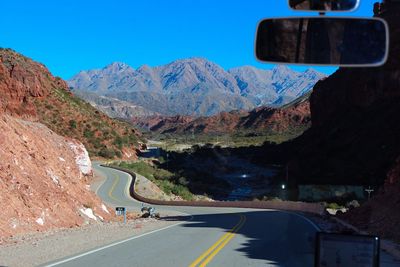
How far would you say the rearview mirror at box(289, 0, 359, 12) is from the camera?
15.0 feet

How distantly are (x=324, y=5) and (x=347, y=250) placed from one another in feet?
9.66

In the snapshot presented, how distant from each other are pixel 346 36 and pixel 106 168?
8010 centimetres

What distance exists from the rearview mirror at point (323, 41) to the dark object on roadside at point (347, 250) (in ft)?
7.14

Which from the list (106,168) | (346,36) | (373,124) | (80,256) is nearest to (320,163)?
(373,124)

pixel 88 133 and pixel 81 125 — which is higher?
pixel 81 125

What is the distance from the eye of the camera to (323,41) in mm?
4934

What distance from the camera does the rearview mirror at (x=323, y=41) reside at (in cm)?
486

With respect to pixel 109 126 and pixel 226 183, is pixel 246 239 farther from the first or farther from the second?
pixel 109 126

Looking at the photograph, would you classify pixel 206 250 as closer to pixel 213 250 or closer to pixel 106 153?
pixel 213 250

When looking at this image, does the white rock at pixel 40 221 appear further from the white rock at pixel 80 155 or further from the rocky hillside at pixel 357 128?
the rocky hillside at pixel 357 128

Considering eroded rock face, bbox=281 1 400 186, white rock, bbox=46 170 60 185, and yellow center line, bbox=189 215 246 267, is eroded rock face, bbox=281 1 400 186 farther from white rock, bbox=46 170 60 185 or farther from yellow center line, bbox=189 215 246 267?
yellow center line, bbox=189 215 246 267

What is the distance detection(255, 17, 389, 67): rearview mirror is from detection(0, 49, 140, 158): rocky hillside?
72.1 m

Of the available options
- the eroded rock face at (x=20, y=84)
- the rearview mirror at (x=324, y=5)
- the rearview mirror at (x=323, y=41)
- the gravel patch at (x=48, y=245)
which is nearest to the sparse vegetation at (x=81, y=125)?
the eroded rock face at (x=20, y=84)

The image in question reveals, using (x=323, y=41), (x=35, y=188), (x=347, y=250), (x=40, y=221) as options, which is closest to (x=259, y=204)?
(x=35, y=188)
